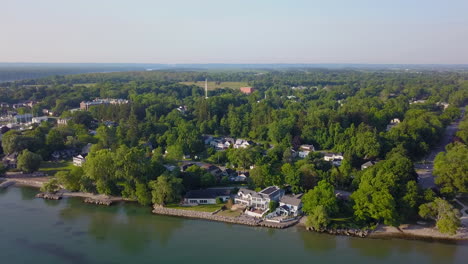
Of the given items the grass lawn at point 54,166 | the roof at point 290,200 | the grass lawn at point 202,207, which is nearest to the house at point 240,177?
the grass lawn at point 202,207

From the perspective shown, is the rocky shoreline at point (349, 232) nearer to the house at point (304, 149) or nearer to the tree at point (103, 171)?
the tree at point (103, 171)

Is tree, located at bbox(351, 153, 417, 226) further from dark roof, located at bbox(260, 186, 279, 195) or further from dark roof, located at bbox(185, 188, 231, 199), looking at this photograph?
dark roof, located at bbox(185, 188, 231, 199)

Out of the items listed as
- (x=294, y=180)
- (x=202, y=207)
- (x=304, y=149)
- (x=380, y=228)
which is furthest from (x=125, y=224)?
(x=304, y=149)

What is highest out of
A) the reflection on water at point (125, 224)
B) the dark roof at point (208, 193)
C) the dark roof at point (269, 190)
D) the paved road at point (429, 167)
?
the dark roof at point (269, 190)

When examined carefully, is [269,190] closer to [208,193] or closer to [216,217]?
[216,217]

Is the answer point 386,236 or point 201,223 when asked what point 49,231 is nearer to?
point 201,223

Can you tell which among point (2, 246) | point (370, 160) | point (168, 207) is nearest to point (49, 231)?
point (2, 246)

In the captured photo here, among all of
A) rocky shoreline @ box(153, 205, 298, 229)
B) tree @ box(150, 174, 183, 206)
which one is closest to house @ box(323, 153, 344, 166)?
rocky shoreline @ box(153, 205, 298, 229)
